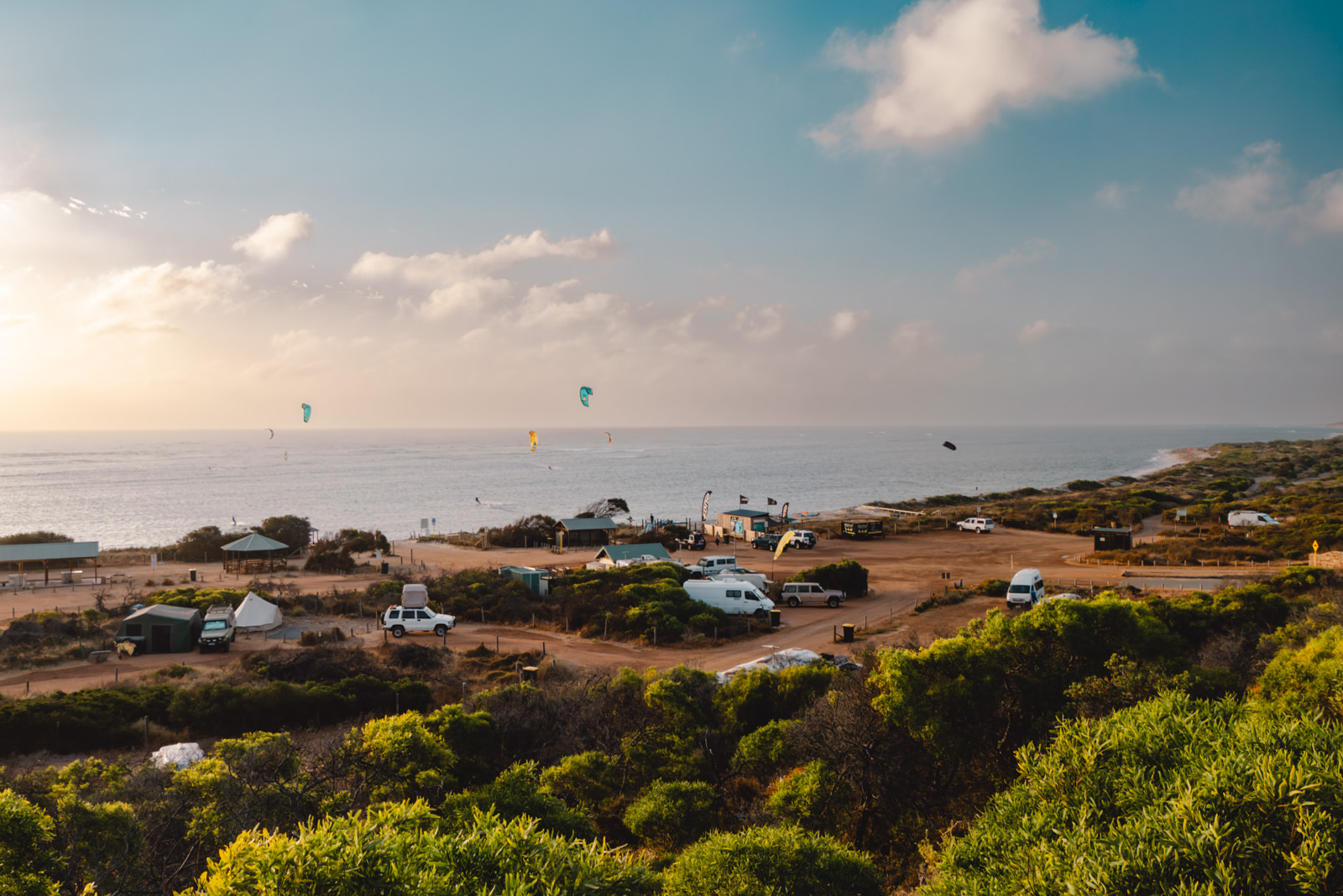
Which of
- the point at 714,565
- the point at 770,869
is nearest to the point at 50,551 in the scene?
the point at 714,565

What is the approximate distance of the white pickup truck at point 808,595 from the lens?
3228cm

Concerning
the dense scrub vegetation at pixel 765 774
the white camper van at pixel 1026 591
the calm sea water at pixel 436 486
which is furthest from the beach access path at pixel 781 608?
the calm sea water at pixel 436 486

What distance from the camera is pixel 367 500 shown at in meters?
97.0

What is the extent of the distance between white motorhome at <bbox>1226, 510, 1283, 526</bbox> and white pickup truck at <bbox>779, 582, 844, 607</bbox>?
34374 millimetres

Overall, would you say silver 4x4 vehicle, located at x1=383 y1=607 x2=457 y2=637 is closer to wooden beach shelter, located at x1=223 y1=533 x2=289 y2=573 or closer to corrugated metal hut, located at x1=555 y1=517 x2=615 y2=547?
wooden beach shelter, located at x1=223 y1=533 x2=289 y2=573

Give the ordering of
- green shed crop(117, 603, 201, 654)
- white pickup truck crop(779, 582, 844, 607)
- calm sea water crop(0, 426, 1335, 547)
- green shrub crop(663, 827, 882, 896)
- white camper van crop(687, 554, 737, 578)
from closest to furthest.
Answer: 1. green shrub crop(663, 827, 882, 896)
2. green shed crop(117, 603, 201, 654)
3. white pickup truck crop(779, 582, 844, 607)
4. white camper van crop(687, 554, 737, 578)
5. calm sea water crop(0, 426, 1335, 547)

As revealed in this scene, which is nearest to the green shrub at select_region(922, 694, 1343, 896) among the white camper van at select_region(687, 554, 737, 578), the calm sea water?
the white camper van at select_region(687, 554, 737, 578)

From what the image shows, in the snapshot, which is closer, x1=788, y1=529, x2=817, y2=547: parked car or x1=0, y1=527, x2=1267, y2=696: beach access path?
x1=0, y1=527, x2=1267, y2=696: beach access path

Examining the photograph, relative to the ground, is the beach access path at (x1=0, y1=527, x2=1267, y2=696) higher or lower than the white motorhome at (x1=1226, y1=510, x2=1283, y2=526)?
lower

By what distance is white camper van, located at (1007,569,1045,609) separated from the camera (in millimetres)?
28312

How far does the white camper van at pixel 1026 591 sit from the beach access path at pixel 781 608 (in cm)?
118

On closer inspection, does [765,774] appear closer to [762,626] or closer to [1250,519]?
[762,626]

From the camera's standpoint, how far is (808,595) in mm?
32625

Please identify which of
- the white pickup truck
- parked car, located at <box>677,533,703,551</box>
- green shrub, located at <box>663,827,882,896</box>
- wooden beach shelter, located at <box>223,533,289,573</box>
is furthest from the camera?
parked car, located at <box>677,533,703,551</box>
